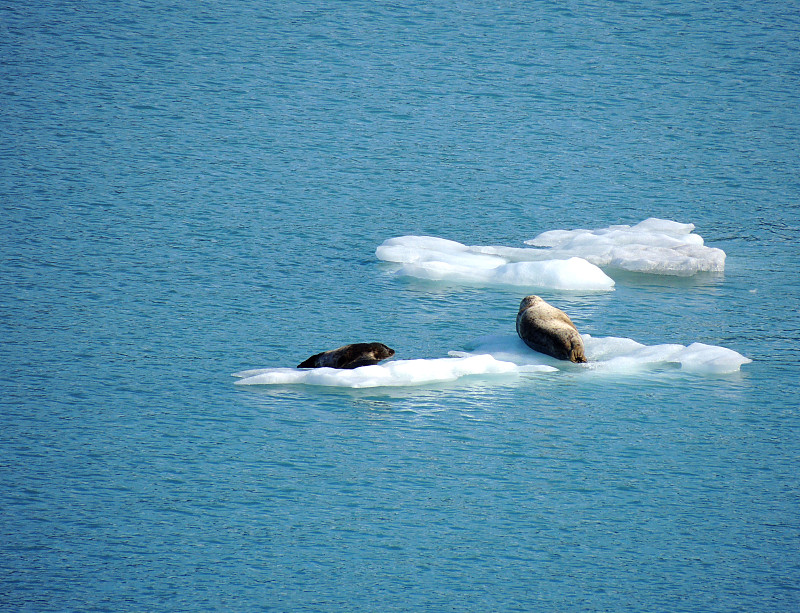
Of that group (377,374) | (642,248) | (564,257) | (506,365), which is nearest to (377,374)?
(377,374)

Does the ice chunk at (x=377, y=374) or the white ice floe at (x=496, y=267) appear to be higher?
the white ice floe at (x=496, y=267)

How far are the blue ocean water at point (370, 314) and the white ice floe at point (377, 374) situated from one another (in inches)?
4.7

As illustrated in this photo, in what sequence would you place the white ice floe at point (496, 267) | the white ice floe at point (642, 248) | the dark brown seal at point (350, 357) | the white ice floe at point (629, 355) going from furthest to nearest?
the white ice floe at point (642, 248) → the white ice floe at point (496, 267) → the white ice floe at point (629, 355) → the dark brown seal at point (350, 357)

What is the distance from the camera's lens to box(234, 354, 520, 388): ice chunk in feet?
29.3

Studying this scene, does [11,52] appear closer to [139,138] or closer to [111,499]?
[139,138]

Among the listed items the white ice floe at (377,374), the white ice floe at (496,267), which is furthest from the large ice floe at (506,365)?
the white ice floe at (496,267)

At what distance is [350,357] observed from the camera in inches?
363

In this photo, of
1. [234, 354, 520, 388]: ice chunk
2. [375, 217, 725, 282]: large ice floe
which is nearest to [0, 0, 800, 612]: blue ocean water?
[234, 354, 520, 388]: ice chunk

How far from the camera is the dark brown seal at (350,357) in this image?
30.2ft

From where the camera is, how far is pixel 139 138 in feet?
57.0

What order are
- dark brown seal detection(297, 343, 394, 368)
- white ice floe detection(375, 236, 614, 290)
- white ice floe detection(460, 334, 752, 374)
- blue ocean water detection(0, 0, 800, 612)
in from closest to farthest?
blue ocean water detection(0, 0, 800, 612) → dark brown seal detection(297, 343, 394, 368) → white ice floe detection(460, 334, 752, 374) → white ice floe detection(375, 236, 614, 290)

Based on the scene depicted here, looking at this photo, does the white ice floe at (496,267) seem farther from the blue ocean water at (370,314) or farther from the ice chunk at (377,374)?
the ice chunk at (377,374)

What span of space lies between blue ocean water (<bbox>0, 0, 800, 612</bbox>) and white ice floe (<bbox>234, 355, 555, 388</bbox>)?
4.7 inches

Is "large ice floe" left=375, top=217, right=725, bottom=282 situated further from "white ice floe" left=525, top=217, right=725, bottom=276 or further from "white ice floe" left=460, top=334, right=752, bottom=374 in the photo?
"white ice floe" left=460, top=334, right=752, bottom=374
